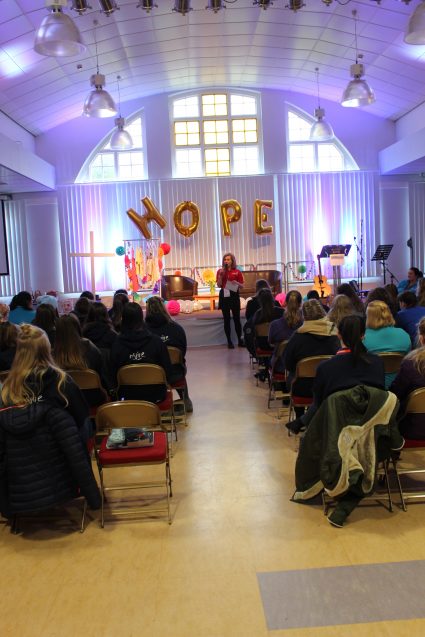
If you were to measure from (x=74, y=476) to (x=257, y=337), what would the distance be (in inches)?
150

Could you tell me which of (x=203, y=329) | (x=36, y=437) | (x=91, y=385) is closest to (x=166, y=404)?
(x=91, y=385)

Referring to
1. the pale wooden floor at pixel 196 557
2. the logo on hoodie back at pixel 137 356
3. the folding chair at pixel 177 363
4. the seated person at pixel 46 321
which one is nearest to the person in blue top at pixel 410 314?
the pale wooden floor at pixel 196 557

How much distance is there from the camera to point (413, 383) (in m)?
3.54

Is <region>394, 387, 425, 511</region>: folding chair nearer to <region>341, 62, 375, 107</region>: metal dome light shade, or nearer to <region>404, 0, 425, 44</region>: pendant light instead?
<region>404, 0, 425, 44</region>: pendant light

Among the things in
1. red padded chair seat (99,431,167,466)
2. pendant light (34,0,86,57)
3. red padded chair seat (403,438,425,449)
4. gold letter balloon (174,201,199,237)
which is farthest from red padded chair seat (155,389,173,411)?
gold letter balloon (174,201,199,237)

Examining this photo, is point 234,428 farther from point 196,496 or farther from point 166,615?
point 166,615

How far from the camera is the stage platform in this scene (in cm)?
1057

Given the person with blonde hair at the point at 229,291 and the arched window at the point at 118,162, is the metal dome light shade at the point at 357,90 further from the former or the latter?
the arched window at the point at 118,162

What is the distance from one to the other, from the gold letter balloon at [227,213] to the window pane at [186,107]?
2.58m

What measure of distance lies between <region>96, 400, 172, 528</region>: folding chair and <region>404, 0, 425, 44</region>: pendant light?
5219mm

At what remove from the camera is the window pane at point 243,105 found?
1547 centimetres

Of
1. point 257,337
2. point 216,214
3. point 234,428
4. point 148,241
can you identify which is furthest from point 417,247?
point 234,428

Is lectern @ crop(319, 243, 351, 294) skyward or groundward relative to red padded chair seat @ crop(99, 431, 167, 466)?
skyward

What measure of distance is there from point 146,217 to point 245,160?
10.6 ft
